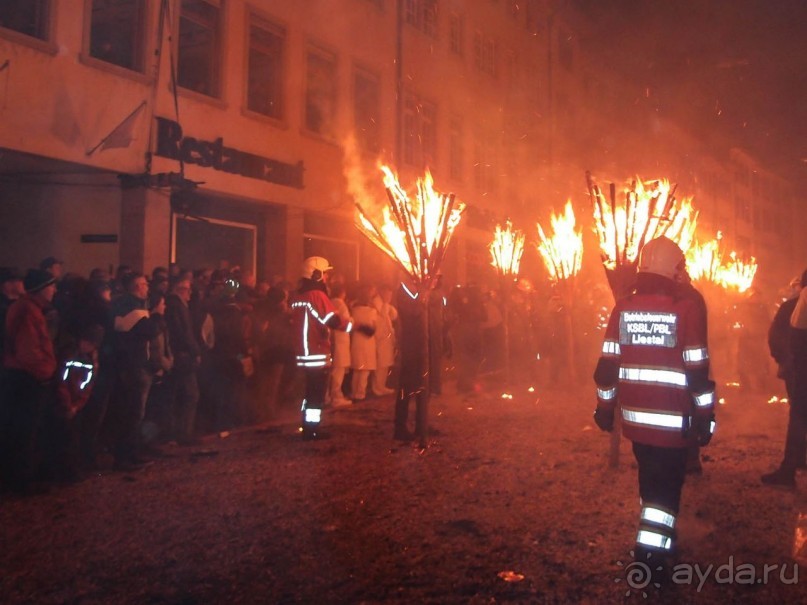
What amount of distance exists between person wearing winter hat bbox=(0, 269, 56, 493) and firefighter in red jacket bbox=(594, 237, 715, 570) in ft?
15.6

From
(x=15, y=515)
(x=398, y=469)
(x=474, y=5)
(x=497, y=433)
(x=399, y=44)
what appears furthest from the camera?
(x=474, y=5)

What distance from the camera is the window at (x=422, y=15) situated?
2005cm

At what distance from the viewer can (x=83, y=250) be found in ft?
41.2

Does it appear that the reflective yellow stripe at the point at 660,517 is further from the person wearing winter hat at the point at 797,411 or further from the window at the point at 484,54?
the window at the point at 484,54

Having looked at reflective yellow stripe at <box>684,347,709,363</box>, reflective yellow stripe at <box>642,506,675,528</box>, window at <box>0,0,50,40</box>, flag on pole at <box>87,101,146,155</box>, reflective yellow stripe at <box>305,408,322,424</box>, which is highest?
window at <box>0,0,50,40</box>

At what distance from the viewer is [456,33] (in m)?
22.7

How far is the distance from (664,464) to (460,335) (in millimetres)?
9951

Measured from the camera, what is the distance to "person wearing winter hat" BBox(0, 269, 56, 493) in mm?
5938

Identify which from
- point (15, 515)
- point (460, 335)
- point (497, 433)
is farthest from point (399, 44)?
point (15, 515)

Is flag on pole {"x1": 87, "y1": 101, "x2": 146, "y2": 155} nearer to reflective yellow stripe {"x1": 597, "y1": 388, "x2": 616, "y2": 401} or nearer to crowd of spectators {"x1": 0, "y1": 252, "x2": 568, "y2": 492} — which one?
crowd of spectators {"x1": 0, "y1": 252, "x2": 568, "y2": 492}

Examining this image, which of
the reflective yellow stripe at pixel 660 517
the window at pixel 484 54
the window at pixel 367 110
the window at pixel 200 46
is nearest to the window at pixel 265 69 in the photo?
the window at pixel 200 46

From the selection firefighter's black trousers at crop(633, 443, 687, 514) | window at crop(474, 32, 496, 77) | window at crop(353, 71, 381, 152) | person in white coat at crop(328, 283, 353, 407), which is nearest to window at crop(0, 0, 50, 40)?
person in white coat at crop(328, 283, 353, 407)

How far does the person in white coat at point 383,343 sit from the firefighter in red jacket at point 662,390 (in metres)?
7.61

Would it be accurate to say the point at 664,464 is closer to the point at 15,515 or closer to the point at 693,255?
the point at 15,515
